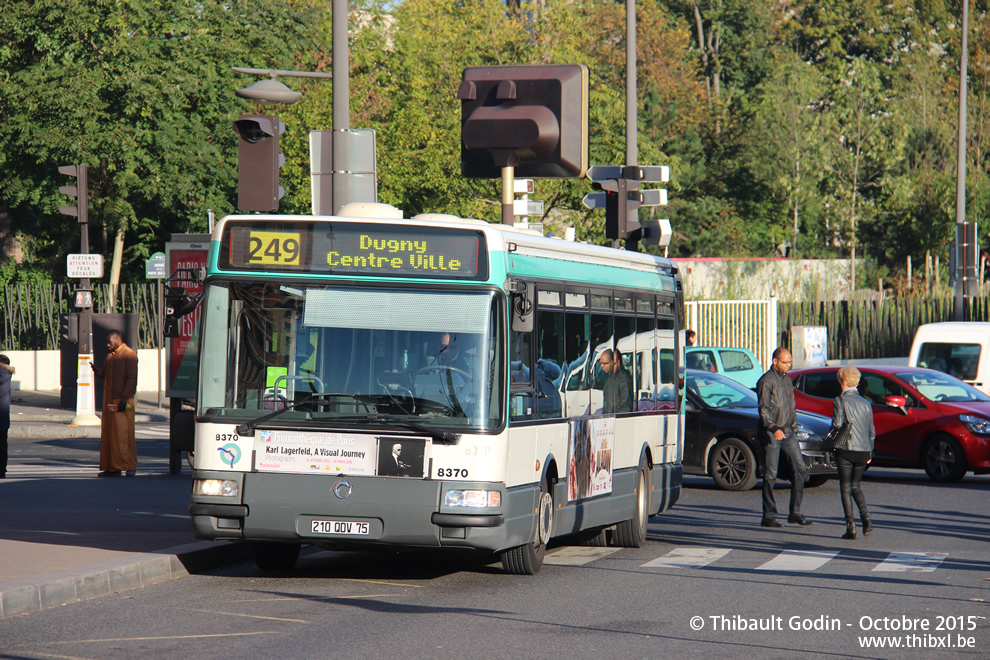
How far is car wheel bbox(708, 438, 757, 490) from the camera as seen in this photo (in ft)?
58.5

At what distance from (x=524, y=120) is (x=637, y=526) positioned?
171 inches

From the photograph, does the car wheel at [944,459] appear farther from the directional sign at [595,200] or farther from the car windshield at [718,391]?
the directional sign at [595,200]

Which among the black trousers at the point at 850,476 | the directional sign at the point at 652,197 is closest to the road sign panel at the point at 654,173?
the directional sign at the point at 652,197

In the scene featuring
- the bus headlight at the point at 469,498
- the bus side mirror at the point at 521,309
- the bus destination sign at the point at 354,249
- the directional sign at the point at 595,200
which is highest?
the directional sign at the point at 595,200

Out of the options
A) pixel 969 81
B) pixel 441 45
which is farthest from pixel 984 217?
pixel 441 45

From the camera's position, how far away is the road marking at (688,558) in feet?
37.1

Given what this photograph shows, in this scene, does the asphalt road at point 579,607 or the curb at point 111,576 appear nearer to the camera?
the asphalt road at point 579,607

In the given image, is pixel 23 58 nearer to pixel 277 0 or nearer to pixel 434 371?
pixel 277 0

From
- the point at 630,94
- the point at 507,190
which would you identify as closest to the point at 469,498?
the point at 507,190

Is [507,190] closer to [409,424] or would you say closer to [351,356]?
[351,356]

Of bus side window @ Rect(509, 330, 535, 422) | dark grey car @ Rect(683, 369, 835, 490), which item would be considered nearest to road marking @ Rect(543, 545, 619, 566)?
bus side window @ Rect(509, 330, 535, 422)

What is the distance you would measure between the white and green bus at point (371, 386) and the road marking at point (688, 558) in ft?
4.82

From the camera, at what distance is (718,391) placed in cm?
1844

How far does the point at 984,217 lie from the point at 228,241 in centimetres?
4664
